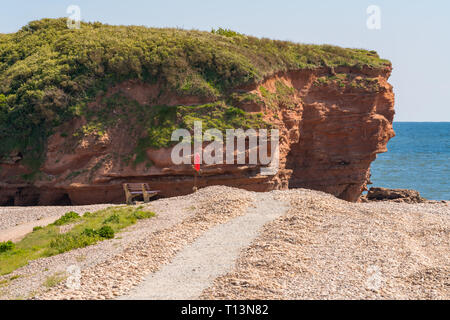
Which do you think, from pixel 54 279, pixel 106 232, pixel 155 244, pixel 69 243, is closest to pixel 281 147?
pixel 106 232

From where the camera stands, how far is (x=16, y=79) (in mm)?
28797

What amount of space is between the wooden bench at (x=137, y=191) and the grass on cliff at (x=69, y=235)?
2.36 meters

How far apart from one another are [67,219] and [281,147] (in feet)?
45.1

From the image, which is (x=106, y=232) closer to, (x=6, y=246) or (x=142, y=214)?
(x=142, y=214)

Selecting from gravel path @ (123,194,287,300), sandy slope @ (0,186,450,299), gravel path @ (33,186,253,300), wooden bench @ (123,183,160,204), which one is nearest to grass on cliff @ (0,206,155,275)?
sandy slope @ (0,186,450,299)

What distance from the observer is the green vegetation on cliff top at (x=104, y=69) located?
87.8 feet

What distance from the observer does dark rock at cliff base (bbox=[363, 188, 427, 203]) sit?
33312 millimetres

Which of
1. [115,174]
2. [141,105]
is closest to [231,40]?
[141,105]

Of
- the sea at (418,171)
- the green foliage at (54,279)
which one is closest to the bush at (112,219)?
the green foliage at (54,279)

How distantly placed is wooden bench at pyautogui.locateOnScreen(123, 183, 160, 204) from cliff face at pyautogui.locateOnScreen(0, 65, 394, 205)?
178 cm

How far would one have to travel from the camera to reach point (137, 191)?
23.5 meters

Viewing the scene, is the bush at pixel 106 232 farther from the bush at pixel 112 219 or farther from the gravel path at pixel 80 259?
the bush at pixel 112 219

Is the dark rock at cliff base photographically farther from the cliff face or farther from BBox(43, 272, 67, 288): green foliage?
BBox(43, 272, 67, 288): green foliage
